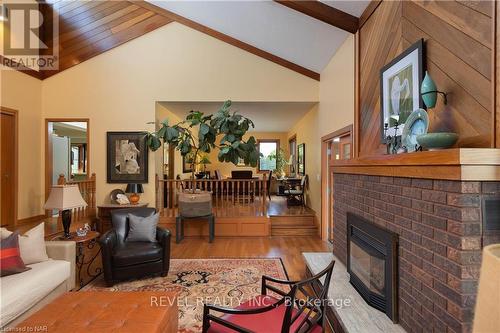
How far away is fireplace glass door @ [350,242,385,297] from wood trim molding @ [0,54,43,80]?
616 cm

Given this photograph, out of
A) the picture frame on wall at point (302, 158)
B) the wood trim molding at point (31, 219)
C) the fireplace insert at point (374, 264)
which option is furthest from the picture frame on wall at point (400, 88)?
the wood trim molding at point (31, 219)

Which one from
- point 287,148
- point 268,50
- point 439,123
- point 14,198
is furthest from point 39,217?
point 287,148

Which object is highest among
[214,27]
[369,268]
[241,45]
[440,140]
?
[214,27]

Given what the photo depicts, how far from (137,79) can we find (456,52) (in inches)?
207

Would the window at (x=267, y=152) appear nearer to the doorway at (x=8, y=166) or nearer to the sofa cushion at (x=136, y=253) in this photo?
the doorway at (x=8, y=166)

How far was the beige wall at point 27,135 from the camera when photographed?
15.7 ft

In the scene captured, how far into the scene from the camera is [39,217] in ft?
17.4

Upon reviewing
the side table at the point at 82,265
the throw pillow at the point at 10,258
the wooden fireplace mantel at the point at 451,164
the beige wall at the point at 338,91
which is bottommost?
the side table at the point at 82,265

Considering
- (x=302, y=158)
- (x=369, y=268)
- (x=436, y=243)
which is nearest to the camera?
(x=436, y=243)

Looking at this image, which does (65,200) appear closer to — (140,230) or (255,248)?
(140,230)

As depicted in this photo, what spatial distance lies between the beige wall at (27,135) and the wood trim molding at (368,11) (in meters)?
5.81

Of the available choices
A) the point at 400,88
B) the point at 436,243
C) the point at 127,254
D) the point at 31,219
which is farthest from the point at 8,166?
the point at 436,243

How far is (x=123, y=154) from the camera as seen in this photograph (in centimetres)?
536

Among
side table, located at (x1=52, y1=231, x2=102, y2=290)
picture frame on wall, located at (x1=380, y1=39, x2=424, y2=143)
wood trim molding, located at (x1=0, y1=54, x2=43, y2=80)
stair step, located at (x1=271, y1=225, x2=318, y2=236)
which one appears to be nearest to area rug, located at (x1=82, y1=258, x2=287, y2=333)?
side table, located at (x1=52, y1=231, x2=102, y2=290)
